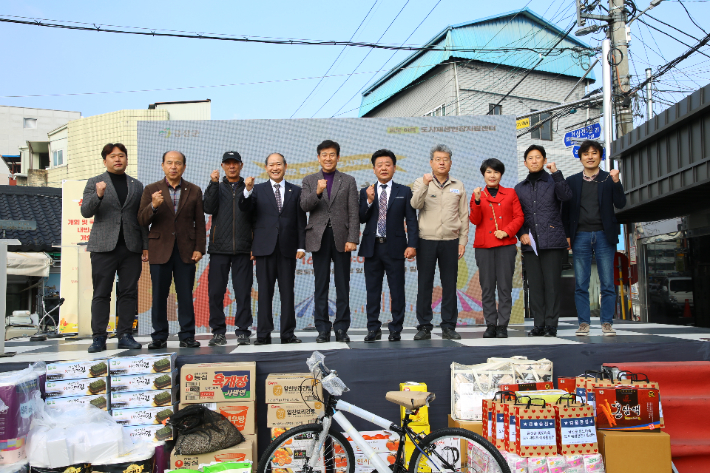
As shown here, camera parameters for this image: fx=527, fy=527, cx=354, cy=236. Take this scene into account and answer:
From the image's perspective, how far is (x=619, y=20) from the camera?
29.4 ft

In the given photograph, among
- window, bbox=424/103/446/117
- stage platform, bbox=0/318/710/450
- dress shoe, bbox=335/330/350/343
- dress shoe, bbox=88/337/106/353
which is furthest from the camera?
window, bbox=424/103/446/117

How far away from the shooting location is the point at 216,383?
3.46 meters

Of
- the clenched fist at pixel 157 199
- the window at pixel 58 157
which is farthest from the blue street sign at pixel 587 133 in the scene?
the window at pixel 58 157

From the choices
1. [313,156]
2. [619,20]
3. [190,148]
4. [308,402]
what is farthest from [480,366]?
[619,20]

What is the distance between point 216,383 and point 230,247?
1.22m

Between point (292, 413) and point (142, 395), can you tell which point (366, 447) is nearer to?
point (292, 413)

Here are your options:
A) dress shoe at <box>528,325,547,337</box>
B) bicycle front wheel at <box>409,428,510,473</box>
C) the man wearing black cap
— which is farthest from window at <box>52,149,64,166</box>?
bicycle front wheel at <box>409,428,510,473</box>

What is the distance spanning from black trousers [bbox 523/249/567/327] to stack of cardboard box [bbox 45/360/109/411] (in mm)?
3422

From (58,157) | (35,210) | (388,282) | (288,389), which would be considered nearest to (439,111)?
(35,210)

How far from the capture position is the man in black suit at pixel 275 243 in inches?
167

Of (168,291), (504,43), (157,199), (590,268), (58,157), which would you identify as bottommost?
(168,291)

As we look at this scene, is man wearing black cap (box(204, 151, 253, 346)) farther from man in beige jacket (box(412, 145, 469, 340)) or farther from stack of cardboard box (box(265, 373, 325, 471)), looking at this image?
man in beige jacket (box(412, 145, 469, 340))

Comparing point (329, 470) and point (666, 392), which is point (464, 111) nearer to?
point (666, 392)

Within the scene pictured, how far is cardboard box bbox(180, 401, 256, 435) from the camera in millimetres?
3430
